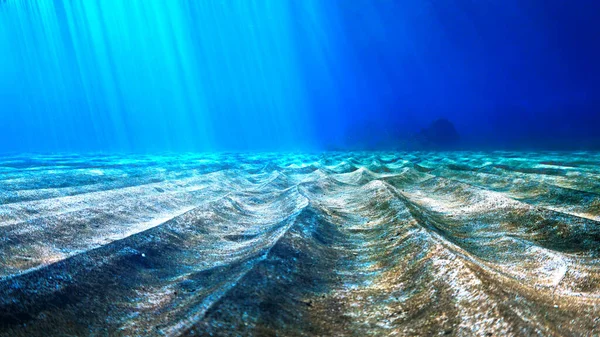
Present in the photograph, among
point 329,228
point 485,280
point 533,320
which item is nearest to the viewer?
point 533,320

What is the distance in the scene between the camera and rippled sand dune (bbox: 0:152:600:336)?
2.65 meters

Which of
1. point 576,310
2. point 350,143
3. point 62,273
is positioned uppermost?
point 62,273

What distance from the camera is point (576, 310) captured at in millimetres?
2492

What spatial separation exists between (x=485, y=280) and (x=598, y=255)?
194cm

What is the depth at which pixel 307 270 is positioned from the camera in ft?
12.5

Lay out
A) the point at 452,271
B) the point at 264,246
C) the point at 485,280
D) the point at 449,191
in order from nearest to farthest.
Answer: the point at 485,280, the point at 452,271, the point at 264,246, the point at 449,191

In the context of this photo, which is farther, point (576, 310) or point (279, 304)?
point (279, 304)

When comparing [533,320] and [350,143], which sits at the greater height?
[533,320]

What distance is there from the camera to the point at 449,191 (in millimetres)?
9055

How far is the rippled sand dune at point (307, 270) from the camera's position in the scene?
8.69ft

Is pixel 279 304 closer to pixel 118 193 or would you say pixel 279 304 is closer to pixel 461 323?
pixel 461 323

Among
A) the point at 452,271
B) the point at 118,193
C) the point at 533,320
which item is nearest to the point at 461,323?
the point at 533,320

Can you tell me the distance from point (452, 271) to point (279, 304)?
1.61 meters

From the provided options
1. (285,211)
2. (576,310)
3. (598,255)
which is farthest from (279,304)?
(285,211)
